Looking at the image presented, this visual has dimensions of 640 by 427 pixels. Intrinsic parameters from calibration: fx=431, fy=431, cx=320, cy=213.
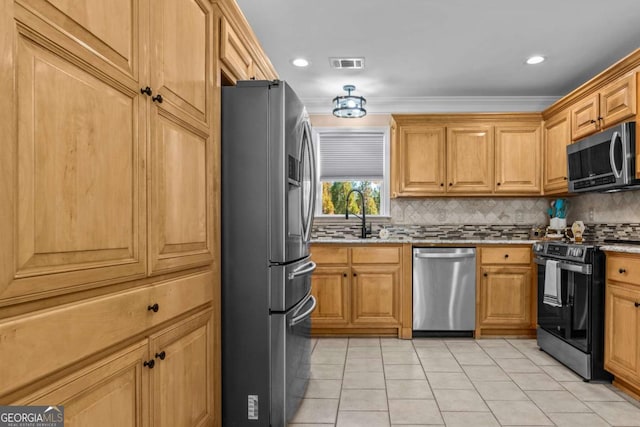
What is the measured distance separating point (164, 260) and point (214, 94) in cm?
86

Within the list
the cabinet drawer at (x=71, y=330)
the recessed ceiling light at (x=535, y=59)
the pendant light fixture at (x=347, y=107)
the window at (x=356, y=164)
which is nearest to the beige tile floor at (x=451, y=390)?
the cabinet drawer at (x=71, y=330)

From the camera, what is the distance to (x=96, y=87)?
1.11 m

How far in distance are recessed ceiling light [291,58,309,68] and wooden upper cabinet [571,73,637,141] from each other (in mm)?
2361

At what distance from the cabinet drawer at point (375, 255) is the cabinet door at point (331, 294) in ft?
0.50

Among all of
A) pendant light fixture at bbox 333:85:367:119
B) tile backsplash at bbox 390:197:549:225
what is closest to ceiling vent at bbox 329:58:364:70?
pendant light fixture at bbox 333:85:367:119

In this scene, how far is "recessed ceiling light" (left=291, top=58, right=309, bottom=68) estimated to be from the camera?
3.66 m

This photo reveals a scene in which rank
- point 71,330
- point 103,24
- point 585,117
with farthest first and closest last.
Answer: point 585,117 < point 103,24 < point 71,330

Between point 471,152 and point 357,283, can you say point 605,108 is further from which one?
point 357,283

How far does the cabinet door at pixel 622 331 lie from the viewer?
2586mm

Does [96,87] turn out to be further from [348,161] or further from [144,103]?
[348,161]

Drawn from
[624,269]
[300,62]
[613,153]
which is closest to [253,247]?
[300,62]

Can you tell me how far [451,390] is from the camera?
2793mm

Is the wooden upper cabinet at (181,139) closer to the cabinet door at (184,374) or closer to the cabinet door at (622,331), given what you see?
the cabinet door at (184,374)

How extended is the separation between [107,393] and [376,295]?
3163mm
